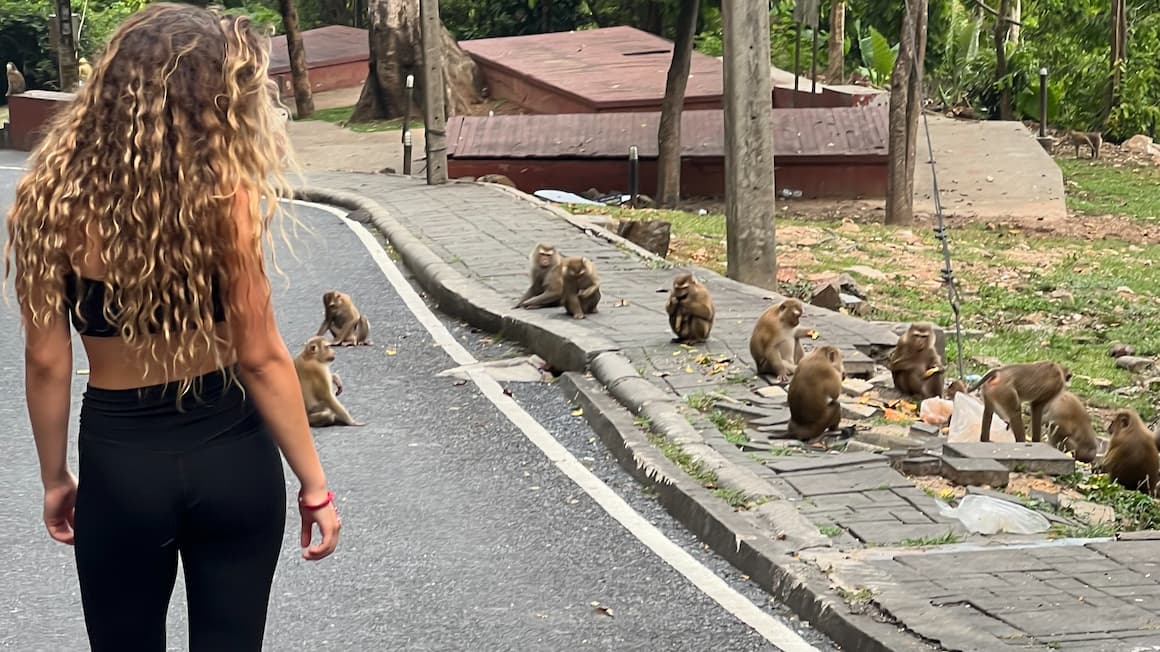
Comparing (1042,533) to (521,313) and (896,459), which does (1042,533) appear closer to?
(896,459)

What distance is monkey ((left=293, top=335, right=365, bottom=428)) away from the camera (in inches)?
362

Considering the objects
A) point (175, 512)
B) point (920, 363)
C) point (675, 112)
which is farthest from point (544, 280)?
point (675, 112)

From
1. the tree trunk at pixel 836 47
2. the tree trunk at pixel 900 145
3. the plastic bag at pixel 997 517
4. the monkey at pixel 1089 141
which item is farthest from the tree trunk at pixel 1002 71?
the plastic bag at pixel 997 517

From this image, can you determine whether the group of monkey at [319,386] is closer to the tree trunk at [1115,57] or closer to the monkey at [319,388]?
the monkey at [319,388]

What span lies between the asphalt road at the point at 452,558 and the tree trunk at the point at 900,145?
1419 centimetres

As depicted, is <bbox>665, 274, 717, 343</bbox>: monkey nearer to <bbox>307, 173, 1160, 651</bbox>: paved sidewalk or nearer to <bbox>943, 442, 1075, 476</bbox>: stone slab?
<bbox>307, 173, 1160, 651</bbox>: paved sidewalk

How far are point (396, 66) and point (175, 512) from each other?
33.8m

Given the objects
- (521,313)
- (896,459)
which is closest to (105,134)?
(896,459)

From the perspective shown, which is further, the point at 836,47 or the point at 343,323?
the point at 836,47

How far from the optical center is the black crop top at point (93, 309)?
3.67 meters

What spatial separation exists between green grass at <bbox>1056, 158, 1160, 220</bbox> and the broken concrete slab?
1962 centimetres

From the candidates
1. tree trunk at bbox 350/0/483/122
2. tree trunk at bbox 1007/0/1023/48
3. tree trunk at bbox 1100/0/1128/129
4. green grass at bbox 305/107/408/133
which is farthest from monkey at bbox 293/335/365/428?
tree trunk at bbox 1007/0/1023/48

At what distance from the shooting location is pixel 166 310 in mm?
3627

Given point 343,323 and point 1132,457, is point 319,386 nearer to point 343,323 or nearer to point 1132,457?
point 343,323
